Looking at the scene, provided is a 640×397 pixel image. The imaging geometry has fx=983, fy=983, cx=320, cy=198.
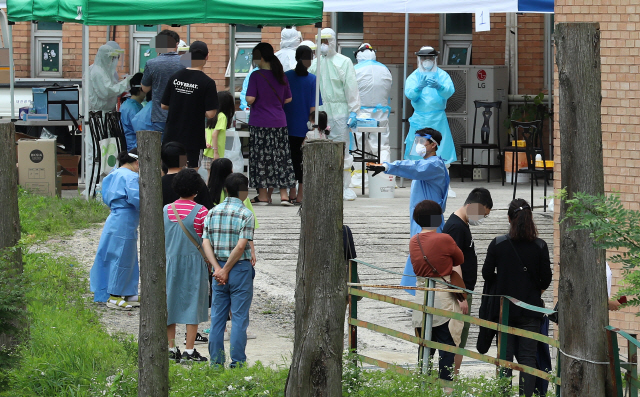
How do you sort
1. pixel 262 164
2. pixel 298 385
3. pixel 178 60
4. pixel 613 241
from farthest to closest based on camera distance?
pixel 262 164 → pixel 178 60 → pixel 298 385 → pixel 613 241

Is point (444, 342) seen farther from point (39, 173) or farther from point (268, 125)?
point (39, 173)

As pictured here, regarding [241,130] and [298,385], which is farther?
[241,130]

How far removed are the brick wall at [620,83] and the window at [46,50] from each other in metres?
11.4

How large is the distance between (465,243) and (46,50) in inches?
475

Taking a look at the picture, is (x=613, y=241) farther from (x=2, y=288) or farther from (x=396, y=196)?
(x=396, y=196)

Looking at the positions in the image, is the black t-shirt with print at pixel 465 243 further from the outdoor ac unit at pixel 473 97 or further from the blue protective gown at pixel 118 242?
the outdoor ac unit at pixel 473 97

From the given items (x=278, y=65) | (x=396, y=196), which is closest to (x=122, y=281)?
(x=278, y=65)

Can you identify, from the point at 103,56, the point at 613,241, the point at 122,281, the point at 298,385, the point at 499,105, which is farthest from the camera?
the point at 499,105

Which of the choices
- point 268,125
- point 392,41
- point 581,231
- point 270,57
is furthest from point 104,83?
point 581,231

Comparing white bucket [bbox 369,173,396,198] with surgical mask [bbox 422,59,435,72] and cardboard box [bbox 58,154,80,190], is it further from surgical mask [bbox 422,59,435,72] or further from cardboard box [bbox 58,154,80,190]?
cardboard box [bbox 58,154,80,190]

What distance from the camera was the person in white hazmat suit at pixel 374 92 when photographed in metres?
14.4

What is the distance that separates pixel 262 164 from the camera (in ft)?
36.0

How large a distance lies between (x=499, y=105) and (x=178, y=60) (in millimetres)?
7585

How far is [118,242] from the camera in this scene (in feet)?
26.0
